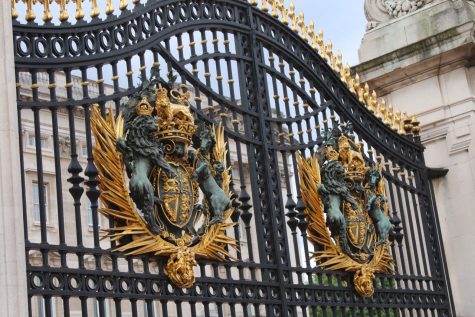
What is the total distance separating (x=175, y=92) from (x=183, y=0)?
4.01 ft

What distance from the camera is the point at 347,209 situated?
11.1m

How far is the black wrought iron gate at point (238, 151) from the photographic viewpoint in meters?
8.30

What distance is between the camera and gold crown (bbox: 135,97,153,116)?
8.95 meters

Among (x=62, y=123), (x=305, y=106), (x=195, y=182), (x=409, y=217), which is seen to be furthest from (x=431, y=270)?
(x=62, y=123)

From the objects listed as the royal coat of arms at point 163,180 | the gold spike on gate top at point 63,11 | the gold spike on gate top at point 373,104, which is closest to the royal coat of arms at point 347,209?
the gold spike on gate top at point 373,104

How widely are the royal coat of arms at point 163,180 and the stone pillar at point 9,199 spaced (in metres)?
1.03

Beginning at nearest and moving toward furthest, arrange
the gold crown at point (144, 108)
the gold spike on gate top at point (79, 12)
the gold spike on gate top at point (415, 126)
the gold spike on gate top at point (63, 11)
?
the gold spike on gate top at point (63, 11), the gold spike on gate top at point (79, 12), the gold crown at point (144, 108), the gold spike on gate top at point (415, 126)

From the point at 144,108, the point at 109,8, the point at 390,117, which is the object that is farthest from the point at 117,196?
the point at 390,117

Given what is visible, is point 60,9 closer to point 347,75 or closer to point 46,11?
point 46,11

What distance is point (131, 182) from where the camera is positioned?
873cm

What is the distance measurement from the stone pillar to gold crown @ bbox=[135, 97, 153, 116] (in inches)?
53.6

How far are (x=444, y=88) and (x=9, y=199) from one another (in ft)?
22.1

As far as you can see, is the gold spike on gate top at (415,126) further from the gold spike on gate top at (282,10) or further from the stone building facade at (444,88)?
the gold spike on gate top at (282,10)

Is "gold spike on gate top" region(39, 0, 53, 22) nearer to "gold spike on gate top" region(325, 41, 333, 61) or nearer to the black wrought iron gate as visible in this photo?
the black wrought iron gate
